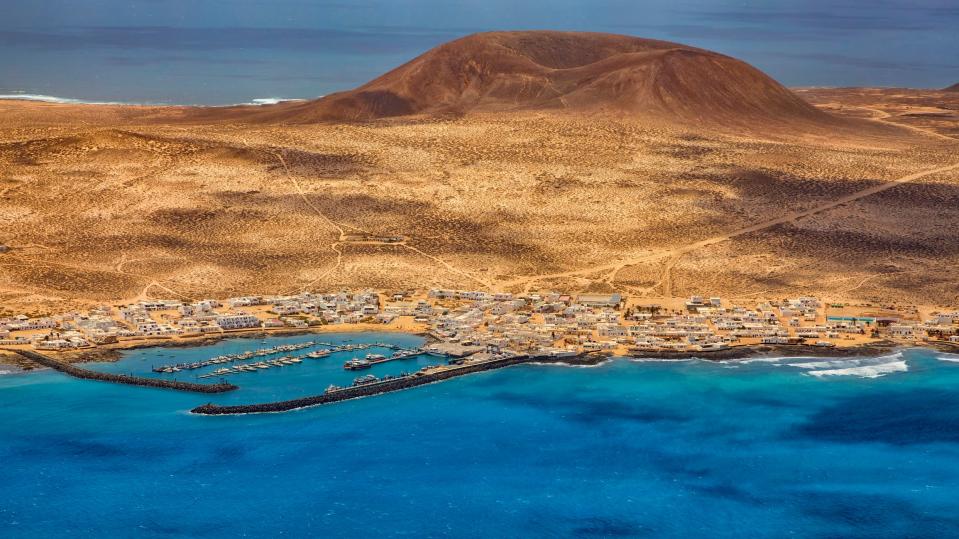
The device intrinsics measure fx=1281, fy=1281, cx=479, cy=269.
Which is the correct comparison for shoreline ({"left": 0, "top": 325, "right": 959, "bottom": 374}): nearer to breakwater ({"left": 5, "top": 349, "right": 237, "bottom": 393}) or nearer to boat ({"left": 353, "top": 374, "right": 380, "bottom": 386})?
breakwater ({"left": 5, "top": 349, "right": 237, "bottom": 393})

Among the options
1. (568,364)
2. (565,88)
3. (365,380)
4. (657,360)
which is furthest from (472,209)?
(565,88)

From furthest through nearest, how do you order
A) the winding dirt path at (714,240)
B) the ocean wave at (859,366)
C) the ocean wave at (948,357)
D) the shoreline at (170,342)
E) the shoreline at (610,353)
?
the winding dirt path at (714,240) → the ocean wave at (948,357) → the shoreline at (610,353) → the ocean wave at (859,366) → the shoreline at (170,342)

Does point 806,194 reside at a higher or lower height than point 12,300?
higher

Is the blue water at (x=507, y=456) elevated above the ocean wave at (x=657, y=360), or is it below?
below

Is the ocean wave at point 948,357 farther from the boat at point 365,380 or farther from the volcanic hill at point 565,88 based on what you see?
the volcanic hill at point 565,88

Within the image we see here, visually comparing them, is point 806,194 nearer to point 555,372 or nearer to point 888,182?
point 888,182

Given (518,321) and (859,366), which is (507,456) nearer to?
(518,321)

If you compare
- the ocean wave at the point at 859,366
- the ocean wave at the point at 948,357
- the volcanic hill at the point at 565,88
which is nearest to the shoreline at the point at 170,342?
the ocean wave at the point at 859,366

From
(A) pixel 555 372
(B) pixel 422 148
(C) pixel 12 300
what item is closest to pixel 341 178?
(B) pixel 422 148

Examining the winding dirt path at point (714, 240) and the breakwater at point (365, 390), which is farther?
the winding dirt path at point (714, 240)
